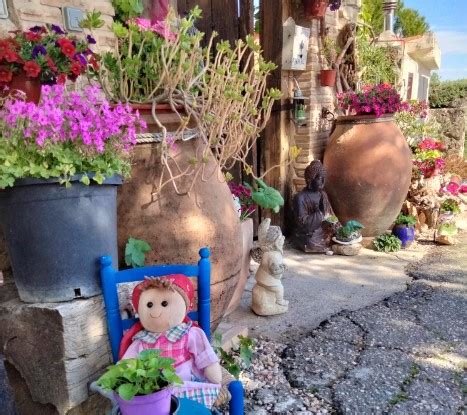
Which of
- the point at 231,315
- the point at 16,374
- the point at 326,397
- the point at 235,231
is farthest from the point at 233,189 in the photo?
the point at 16,374

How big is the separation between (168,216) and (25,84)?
727 mm

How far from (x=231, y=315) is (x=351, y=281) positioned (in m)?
1.07

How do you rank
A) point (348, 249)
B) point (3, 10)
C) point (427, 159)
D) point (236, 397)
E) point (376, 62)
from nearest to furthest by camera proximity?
point (236, 397), point (3, 10), point (348, 249), point (427, 159), point (376, 62)

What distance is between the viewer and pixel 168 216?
1785mm

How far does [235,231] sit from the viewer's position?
6.57ft

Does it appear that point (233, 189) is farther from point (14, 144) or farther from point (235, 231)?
point (14, 144)

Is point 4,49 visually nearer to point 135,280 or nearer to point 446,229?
point 135,280

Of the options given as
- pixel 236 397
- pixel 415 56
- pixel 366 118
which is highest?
pixel 415 56

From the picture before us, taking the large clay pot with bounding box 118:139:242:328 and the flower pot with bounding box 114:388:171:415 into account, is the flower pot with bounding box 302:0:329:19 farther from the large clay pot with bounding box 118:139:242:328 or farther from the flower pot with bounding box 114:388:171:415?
the flower pot with bounding box 114:388:171:415

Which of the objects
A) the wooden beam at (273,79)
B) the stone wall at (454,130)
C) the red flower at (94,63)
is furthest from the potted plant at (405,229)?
the stone wall at (454,130)

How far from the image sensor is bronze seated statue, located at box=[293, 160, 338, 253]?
3.99 m

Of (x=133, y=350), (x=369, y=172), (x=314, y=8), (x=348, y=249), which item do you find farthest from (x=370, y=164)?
(x=133, y=350)

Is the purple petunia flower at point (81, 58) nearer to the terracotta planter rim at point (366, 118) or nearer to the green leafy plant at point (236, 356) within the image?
the green leafy plant at point (236, 356)

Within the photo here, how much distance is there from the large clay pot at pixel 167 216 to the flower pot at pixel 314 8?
292 centimetres
